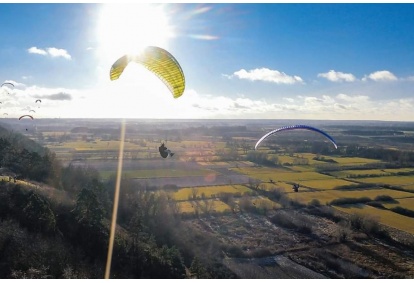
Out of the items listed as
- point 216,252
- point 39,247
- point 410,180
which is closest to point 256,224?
point 216,252

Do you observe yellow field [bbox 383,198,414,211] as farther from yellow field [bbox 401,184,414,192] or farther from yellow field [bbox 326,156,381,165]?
yellow field [bbox 326,156,381,165]

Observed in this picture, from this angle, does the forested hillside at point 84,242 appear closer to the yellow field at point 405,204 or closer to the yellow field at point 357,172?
the yellow field at point 405,204

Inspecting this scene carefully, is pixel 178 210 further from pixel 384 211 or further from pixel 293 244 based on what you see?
pixel 384 211

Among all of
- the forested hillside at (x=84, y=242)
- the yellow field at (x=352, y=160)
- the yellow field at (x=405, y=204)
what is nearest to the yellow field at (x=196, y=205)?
the forested hillside at (x=84, y=242)

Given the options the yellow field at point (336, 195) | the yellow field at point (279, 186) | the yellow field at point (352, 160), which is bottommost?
the yellow field at point (336, 195)

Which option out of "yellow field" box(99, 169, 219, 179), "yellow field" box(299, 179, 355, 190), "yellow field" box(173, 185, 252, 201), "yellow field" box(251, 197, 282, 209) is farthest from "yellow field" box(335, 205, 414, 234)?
"yellow field" box(99, 169, 219, 179)

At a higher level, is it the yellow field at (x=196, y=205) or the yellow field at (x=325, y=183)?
the yellow field at (x=325, y=183)

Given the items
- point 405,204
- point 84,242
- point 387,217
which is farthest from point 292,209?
point 84,242
